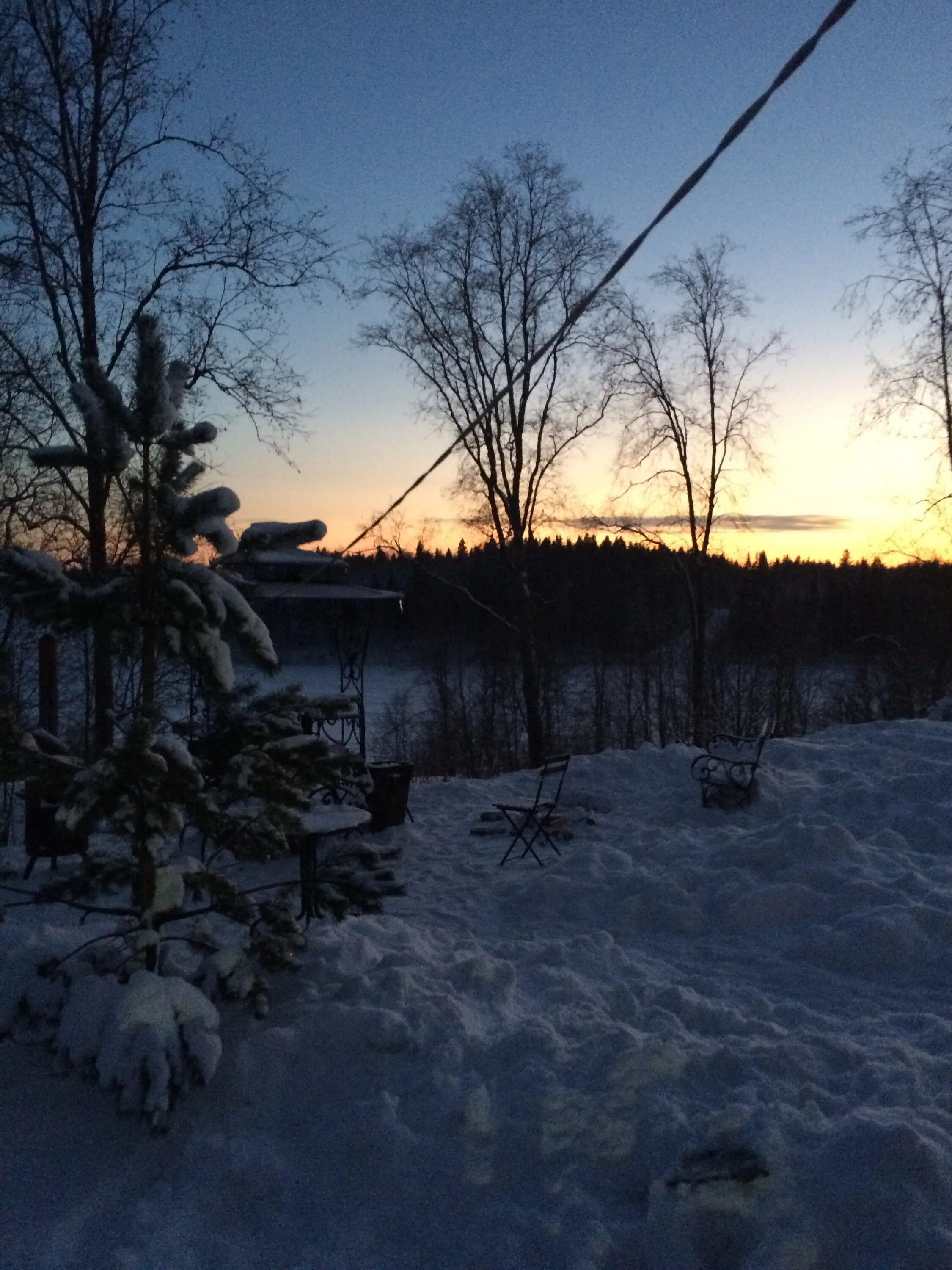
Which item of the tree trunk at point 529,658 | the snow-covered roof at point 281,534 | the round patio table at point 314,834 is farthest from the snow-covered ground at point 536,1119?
the tree trunk at point 529,658

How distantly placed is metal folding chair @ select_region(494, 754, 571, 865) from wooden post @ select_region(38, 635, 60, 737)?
3.95 meters

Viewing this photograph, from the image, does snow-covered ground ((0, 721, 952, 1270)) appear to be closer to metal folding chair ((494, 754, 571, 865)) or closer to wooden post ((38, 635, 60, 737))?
metal folding chair ((494, 754, 571, 865))

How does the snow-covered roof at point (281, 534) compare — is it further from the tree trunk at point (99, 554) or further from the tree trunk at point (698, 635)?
the tree trunk at point (698, 635)

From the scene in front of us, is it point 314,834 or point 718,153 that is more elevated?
point 718,153

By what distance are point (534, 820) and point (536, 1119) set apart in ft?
14.7

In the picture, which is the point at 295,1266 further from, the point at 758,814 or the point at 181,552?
the point at 758,814

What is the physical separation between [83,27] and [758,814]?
1023 centimetres

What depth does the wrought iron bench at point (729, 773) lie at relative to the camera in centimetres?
804

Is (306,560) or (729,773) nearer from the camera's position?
(306,560)

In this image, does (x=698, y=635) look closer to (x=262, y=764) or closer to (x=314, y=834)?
(x=314, y=834)

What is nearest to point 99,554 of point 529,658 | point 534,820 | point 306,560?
point 306,560

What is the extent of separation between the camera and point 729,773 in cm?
813

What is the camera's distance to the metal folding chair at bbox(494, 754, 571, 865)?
7.23 meters

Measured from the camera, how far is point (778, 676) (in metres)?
26.9
